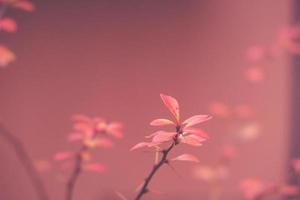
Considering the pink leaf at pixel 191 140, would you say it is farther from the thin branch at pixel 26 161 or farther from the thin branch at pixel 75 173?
the thin branch at pixel 26 161

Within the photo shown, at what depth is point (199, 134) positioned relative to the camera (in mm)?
455

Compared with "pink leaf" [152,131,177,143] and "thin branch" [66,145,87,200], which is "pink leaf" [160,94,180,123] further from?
"thin branch" [66,145,87,200]

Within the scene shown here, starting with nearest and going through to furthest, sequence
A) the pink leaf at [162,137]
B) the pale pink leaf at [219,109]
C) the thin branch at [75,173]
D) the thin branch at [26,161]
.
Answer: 1. the pink leaf at [162,137]
2. the thin branch at [75,173]
3. the thin branch at [26,161]
4. the pale pink leaf at [219,109]

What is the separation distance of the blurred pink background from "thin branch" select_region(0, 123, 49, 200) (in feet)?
0.11

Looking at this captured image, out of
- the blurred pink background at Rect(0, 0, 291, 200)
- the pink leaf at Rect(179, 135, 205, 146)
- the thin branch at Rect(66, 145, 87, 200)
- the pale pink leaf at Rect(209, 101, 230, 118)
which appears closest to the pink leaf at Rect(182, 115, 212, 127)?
the pink leaf at Rect(179, 135, 205, 146)

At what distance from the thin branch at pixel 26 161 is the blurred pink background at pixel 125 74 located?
0.03 meters

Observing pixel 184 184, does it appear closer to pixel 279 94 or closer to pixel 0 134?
pixel 279 94

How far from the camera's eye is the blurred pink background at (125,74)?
4.36 ft

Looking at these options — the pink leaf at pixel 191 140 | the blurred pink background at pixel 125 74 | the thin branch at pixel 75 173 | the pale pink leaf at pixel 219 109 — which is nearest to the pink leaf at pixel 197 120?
the pink leaf at pixel 191 140

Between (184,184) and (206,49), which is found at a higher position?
(206,49)

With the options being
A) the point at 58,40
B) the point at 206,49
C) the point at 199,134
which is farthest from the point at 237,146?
the point at 199,134

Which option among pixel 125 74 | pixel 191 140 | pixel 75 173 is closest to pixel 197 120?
pixel 191 140

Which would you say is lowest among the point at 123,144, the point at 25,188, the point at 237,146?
the point at 25,188

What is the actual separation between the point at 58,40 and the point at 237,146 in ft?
2.14
